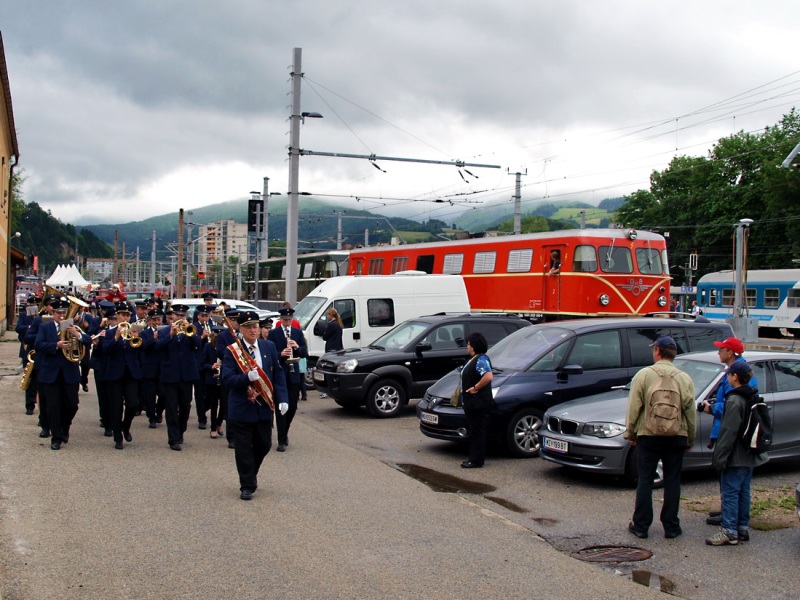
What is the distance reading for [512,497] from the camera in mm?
8336

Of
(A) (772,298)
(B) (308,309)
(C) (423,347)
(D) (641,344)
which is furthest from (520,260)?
(A) (772,298)

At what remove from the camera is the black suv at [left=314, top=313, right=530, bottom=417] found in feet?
45.3

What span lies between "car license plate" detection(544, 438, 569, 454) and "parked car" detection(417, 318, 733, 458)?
4.48 ft

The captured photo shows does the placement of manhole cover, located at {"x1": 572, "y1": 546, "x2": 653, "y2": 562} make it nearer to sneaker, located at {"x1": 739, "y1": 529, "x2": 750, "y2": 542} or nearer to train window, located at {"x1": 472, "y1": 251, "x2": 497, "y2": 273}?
sneaker, located at {"x1": 739, "y1": 529, "x2": 750, "y2": 542}

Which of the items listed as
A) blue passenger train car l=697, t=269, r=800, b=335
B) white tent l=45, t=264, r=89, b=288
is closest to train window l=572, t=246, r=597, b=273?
blue passenger train car l=697, t=269, r=800, b=335

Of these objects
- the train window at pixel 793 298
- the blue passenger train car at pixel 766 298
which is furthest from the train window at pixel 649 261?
the train window at pixel 793 298

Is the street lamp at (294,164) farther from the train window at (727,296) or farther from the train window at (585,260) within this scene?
the train window at (727,296)

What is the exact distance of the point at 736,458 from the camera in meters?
6.67

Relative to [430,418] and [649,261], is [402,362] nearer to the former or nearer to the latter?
[430,418]

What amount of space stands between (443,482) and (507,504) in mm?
1143

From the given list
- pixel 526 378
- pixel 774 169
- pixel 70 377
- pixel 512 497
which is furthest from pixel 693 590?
pixel 774 169

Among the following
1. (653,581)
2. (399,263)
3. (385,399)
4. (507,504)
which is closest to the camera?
(653,581)

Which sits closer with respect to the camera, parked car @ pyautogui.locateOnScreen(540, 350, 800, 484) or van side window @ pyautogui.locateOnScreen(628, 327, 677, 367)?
parked car @ pyautogui.locateOnScreen(540, 350, 800, 484)

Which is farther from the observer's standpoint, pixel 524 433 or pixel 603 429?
pixel 524 433
